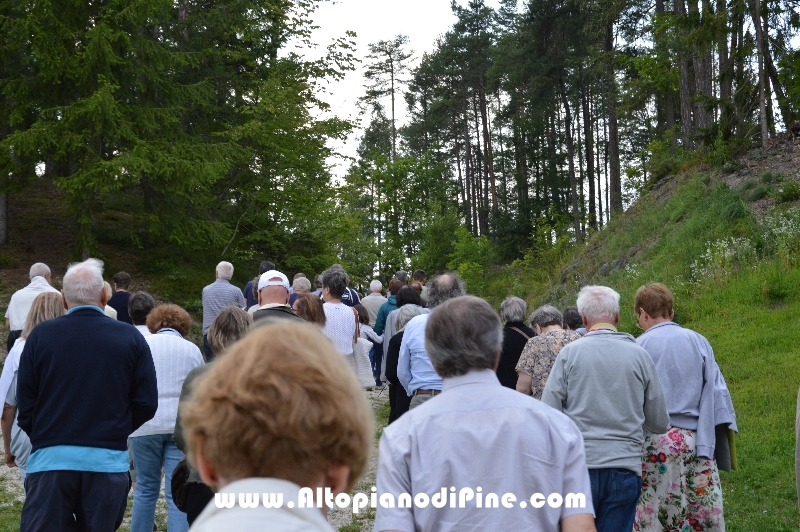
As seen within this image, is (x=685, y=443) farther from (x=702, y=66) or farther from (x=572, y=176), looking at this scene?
(x=572, y=176)

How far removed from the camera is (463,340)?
10.7 feet

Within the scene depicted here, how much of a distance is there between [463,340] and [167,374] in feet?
11.0

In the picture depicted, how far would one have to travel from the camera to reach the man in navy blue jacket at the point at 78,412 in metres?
4.57

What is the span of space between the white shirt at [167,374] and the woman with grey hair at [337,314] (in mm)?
2722

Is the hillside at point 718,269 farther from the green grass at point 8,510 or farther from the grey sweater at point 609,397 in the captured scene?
the green grass at point 8,510

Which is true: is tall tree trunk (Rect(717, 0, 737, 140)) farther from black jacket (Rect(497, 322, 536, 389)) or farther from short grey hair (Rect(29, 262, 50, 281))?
short grey hair (Rect(29, 262, 50, 281))

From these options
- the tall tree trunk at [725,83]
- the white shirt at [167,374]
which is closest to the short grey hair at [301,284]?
the white shirt at [167,374]

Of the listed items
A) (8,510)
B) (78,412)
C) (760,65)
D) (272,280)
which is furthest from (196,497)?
(760,65)

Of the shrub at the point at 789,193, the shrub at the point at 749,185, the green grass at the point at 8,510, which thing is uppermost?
the shrub at the point at 749,185

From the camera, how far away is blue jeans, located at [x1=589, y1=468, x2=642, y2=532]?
15.4 ft

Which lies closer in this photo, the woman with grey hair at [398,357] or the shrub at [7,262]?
the woman with grey hair at [398,357]

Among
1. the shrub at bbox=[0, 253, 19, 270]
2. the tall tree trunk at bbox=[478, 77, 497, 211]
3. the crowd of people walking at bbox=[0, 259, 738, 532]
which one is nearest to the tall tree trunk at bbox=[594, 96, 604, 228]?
the tall tree trunk at bbox=[478, 77, 497, 211]

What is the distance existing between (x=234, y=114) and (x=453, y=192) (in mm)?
32898

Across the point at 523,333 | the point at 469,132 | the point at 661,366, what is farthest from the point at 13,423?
the point at 469,132
